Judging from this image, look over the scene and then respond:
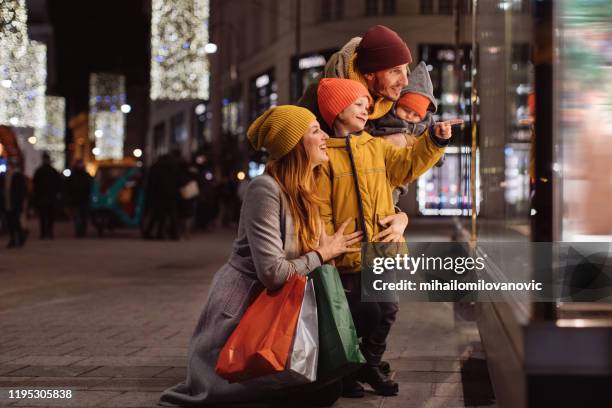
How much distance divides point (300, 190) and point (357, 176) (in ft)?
1.27

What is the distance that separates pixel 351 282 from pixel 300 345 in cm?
75

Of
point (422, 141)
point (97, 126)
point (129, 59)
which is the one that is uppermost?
point (129, 59)

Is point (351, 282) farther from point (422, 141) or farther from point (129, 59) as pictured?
point (129, 59)

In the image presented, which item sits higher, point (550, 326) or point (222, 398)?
point (550, 326)

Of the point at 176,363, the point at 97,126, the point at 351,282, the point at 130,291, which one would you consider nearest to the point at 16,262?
the point at 130,291

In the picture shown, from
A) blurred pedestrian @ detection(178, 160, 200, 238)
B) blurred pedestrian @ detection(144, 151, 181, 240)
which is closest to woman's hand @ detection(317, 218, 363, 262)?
blurred pedestrian @ detection(144, 151, 181, 240)

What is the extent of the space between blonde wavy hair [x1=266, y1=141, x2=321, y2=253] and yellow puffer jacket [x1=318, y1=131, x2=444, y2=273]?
0.23m

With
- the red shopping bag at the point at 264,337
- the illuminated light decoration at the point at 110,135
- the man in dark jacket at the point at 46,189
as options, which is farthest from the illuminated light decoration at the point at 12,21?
the illuminated light decoration at the point at 110,135

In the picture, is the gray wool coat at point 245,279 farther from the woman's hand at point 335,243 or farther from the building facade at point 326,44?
the building facade at point 326,44

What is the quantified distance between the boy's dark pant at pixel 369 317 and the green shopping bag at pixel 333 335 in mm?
480

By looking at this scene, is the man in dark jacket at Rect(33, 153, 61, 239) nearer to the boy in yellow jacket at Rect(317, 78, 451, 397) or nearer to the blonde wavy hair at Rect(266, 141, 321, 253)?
the boy in yellow jacket at Rect(317, 78, 451, 397)

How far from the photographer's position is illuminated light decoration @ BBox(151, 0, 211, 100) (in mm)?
24891

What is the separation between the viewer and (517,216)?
3719mm

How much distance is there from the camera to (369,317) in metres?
5.04
